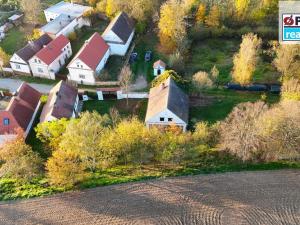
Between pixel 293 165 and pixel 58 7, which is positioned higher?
pixel 58 7

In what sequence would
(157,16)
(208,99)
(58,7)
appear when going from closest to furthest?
(208,99), (157,16), (58,7)

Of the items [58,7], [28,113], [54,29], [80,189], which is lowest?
[80,189]

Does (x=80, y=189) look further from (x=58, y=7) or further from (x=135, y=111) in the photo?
(x=58, y=7)

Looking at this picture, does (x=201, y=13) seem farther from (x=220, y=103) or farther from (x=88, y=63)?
(x=88, y=63)

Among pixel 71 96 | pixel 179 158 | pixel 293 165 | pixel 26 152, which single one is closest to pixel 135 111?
pixel 71 96

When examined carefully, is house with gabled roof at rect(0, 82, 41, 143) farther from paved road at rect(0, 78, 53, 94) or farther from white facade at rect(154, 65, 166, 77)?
white facade at rect(154, 65, 166, 77)

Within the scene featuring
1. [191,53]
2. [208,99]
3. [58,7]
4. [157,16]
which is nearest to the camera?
[208,99]

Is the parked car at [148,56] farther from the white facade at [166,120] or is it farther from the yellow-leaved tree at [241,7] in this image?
the white facade at [166,120]
